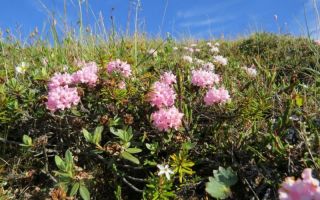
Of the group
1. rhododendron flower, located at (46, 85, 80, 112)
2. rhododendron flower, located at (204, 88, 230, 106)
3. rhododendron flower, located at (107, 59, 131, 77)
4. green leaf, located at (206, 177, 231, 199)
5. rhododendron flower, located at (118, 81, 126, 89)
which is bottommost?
green leaf, located at (206, 177, 231, 199)

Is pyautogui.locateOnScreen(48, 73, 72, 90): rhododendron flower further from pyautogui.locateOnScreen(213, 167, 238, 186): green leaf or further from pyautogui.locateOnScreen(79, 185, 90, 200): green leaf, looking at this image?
pyautogui.locateOnScreen(213, 167, 238, 186): green leaf

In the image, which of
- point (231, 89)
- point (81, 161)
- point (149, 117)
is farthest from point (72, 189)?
point (231, 89)

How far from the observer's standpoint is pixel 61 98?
7.45 ft

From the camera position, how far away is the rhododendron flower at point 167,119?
2.21m

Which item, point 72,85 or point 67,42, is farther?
point 67,42

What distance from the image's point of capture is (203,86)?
262 centimetres

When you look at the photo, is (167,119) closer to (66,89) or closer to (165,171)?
(165,171)

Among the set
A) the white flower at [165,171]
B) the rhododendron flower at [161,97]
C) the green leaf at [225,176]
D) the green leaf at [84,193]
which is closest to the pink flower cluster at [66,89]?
the rhododendron flower at [161,97]

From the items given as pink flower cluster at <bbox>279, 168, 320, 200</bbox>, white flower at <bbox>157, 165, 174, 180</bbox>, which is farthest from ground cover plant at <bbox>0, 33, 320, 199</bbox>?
pink flower cluster at <bbox>279, 168, 320, 200</bbox>

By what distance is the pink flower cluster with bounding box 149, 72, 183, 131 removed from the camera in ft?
7.27

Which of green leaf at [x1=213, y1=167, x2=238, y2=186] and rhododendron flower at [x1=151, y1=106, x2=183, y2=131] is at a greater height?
rhododendron flower at [x1=151, y1=106, x2=183, y2=131]

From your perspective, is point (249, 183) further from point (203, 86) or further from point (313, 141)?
point (203, 86)

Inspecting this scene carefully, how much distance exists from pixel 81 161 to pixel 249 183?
101cm

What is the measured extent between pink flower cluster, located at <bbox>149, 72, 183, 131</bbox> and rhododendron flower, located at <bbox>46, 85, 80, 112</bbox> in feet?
1.49
